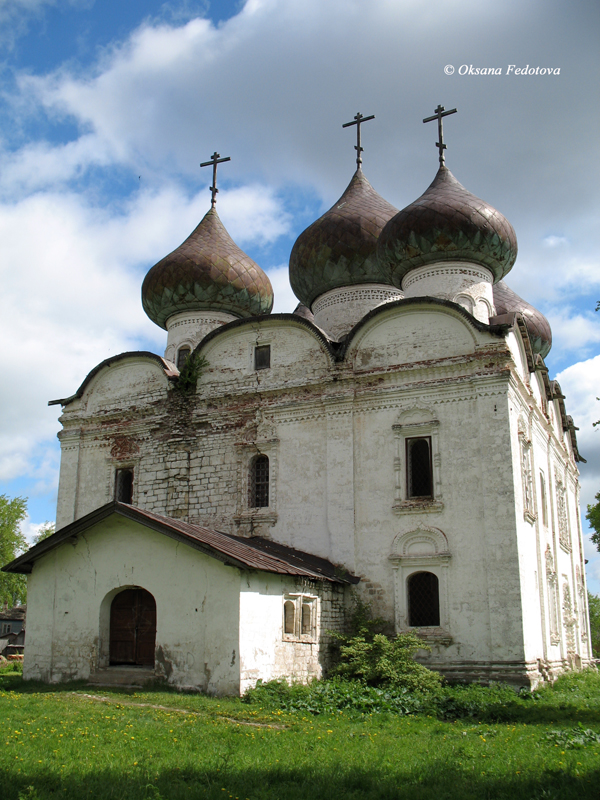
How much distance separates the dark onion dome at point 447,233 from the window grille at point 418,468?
12.4ft

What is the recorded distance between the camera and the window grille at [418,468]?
12.1m

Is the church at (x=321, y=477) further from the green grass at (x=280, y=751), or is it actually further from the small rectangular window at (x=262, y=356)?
the green grass at (x=280, y=751)

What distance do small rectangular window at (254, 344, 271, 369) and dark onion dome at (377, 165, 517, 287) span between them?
291cm

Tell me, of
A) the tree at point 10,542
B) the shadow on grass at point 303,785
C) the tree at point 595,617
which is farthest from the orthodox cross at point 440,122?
the tree at point 595,617

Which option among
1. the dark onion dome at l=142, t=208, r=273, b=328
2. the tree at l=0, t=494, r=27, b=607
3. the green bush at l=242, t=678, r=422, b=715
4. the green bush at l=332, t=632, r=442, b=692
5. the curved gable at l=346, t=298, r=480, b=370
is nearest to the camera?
the green bush at l=242, t=678, r=422, b=715

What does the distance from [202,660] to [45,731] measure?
131 inches

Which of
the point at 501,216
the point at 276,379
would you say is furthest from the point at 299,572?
the point at 501,216

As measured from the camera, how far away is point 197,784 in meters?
5.01

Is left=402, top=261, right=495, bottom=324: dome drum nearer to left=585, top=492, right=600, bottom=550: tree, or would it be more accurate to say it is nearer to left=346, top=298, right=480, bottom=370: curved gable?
left=346, top=298, right=480, bottom=370: curved gable

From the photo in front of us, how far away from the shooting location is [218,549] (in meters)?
9.56

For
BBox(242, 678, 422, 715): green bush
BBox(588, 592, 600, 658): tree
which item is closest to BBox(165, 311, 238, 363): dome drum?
BBox(242, 678, 422, 715): green bush

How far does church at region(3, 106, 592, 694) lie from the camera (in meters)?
10.4

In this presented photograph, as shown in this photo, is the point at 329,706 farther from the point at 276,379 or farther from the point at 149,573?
the point at 276,379

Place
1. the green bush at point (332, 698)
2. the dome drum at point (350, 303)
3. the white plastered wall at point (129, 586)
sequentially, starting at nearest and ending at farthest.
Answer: the green bush at point (332, 698) < the white plastered wall at point (129, 586) < the dome drum at point (350, 303)
